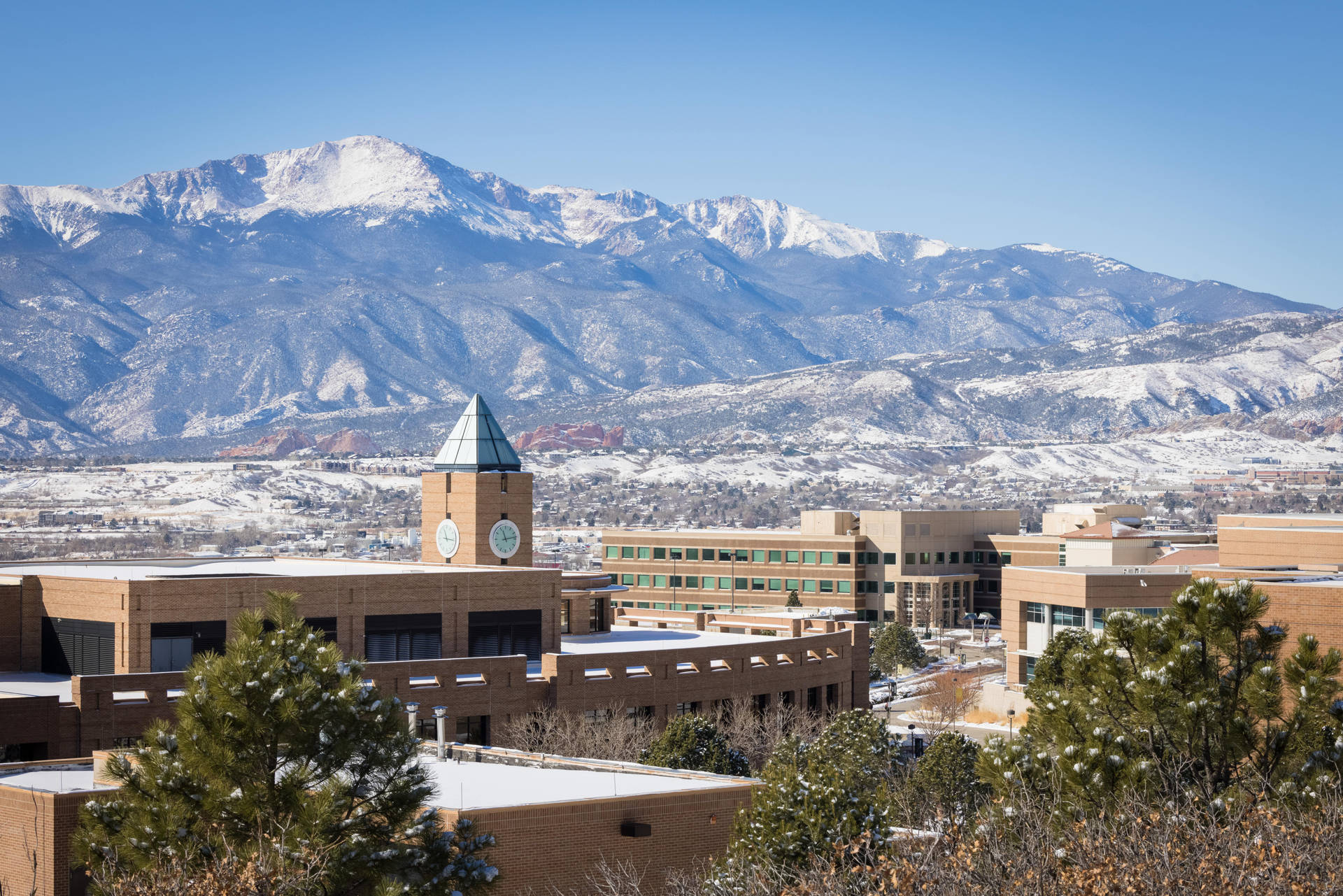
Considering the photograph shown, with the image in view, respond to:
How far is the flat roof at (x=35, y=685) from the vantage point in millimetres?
54375

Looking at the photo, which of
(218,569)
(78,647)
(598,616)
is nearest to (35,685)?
(78,647)

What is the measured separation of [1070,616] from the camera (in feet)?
294

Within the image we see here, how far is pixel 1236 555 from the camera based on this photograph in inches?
2928

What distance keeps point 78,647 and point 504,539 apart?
19.2 metres

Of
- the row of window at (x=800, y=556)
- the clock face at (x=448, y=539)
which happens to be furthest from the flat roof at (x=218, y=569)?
the row of window at (x=800, y=556)

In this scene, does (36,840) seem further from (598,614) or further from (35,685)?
(598,614)

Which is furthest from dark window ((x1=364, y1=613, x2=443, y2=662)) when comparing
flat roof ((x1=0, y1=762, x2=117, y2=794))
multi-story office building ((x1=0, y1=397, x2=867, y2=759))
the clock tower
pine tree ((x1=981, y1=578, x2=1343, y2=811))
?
pine tree ((x1=981, y1=578, x2=1343, y2=811))

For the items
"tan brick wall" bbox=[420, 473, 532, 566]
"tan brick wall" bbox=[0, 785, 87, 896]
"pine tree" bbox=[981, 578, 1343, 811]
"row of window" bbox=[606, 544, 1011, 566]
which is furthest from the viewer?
"row of window" bbox=[606, 544, 1011, 566]

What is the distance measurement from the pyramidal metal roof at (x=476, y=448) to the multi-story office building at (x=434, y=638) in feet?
0.31

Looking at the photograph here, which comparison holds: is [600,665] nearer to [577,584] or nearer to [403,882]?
[577,584]

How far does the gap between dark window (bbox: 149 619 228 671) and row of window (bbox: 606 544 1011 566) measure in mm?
98071

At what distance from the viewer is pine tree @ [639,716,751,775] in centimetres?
5272

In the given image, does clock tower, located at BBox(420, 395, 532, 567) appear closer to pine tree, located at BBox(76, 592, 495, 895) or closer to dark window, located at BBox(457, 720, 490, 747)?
dark window, located at BBox(457, 720, 490, 747)

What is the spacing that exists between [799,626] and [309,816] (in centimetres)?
5194
